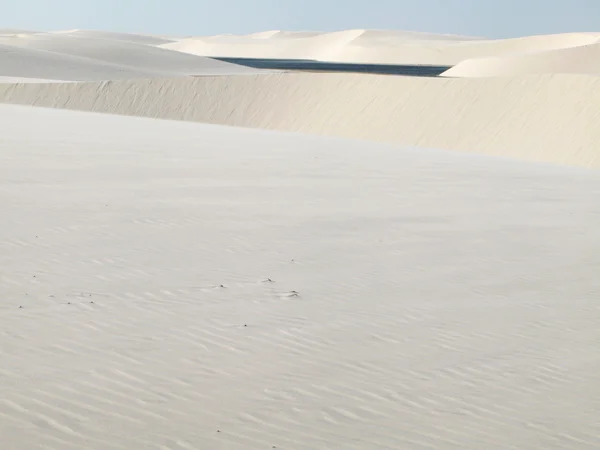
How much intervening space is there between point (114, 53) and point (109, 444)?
203 ft

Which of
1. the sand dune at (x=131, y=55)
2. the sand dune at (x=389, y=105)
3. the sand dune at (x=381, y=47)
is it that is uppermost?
the sand dune at (x=381, y=47)

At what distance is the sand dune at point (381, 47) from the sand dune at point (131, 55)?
30.7m

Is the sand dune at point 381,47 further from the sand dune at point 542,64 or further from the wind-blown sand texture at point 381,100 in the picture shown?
the wind-blown sand texture at point 381,100

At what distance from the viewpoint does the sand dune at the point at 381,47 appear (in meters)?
101

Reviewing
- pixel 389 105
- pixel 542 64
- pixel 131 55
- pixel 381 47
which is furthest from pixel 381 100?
pixel 381 47

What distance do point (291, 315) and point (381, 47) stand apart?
112 metres

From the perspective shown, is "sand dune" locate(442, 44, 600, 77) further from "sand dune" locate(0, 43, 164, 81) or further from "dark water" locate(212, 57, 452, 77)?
"sand dune" locate(0, 43, 164, 81)

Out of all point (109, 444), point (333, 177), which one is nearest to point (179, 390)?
point (109, 444)

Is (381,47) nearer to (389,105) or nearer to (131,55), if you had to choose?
(131,55)

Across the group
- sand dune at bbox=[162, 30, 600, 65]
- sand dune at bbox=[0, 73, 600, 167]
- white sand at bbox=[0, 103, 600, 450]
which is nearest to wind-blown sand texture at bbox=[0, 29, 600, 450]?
white sand at bbox=[0, 103, 600, 450]

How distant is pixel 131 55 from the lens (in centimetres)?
6369

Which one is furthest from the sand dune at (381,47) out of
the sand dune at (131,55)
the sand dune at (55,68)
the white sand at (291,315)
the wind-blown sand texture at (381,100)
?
the white sand at (291,315)

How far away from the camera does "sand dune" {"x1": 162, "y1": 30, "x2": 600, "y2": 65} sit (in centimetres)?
10138

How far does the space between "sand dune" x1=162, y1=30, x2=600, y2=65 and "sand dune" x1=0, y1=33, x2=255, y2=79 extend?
3073 centimetres
